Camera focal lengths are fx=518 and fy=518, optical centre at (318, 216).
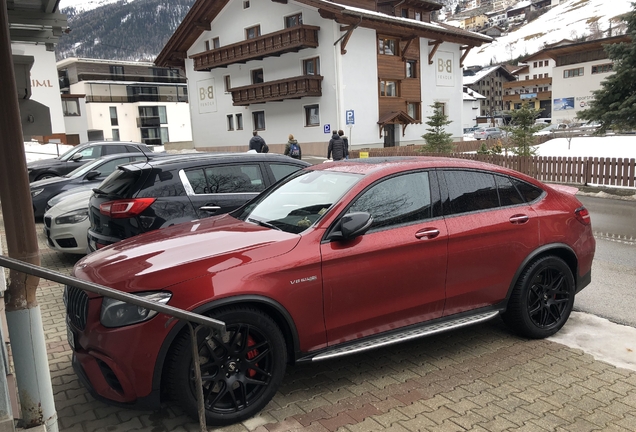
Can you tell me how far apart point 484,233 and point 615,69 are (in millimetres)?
20087

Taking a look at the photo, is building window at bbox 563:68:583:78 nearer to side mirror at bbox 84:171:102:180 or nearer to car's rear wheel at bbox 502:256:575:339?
side mirror at bbox 84:171:102:180

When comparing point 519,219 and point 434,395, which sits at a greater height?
point 519,219

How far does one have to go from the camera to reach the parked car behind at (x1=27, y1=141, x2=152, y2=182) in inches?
544

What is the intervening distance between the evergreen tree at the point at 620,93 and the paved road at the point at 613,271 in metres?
9.56

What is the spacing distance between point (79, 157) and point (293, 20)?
2427 centimetres

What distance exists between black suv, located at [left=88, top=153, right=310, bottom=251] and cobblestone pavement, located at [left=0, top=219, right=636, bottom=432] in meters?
1.59

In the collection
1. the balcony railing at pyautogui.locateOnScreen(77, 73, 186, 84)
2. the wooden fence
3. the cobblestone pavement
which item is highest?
the balcony railing at pyautogui.locateOnScreen(77, 73, 186, 84)

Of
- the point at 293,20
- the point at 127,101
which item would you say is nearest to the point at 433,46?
the point at 293,20

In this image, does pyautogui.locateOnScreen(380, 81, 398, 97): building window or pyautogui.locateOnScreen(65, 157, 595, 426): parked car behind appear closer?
pyautogui.locateOnScreen(65, 157, 595, 426): parked car behind

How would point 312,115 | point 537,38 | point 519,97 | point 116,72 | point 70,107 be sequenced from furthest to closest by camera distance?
1. point 537,38
2. point 519,97
3. point 116,72
4. point 70,107
5. point 312,115

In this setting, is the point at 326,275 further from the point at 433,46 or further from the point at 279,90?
the point at 433,46

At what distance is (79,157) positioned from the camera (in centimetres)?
1453

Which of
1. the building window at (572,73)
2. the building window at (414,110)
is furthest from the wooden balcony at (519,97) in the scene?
the building window at (414,110)

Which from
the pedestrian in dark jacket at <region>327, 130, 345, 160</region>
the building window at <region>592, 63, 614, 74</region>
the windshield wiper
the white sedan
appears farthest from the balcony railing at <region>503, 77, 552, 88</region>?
the windshield wiper
